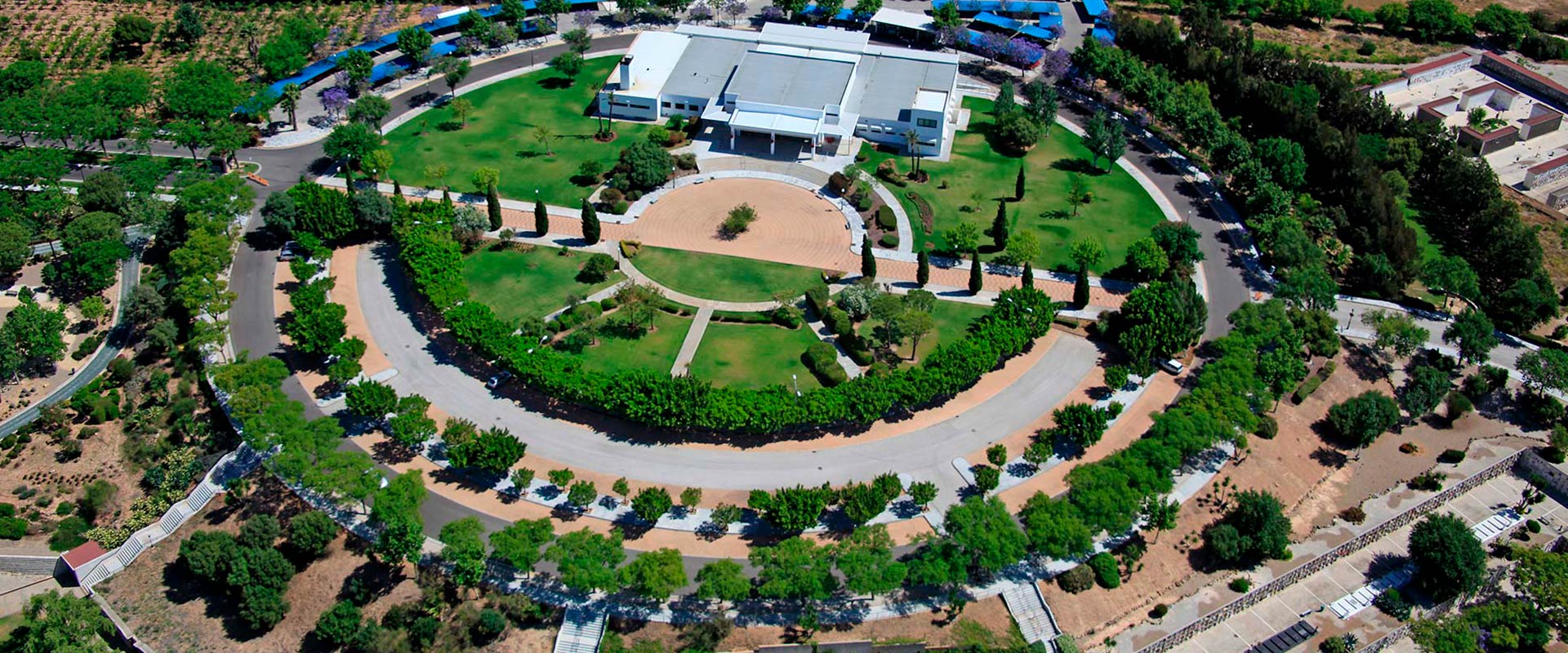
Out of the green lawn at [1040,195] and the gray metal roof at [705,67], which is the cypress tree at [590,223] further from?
the green lawn at [1040,195]

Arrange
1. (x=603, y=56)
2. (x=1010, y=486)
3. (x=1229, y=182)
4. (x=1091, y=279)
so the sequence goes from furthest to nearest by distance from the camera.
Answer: (x=603, y=56) → (x=1229, y=182) → (x=1091, y=279) → (x=1010, y=486)

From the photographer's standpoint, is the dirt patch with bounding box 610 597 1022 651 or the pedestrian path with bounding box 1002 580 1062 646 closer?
the dirt patch with bounding box 610 597 1022 651

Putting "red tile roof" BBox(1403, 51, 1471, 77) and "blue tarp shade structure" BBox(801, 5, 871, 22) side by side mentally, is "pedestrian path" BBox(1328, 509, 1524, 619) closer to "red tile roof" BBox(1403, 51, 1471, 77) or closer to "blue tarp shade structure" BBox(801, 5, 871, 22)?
"red tile roof" BBox(1403, 51, 1471, 77)

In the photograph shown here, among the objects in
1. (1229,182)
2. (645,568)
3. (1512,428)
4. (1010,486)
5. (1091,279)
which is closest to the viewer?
(645,568)

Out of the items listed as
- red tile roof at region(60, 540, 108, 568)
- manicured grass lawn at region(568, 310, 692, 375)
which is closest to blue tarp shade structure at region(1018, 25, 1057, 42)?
manicured grass lawn at region(568, 310, 692, 375)

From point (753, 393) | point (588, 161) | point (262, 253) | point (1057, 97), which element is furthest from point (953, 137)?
point (262, 253)

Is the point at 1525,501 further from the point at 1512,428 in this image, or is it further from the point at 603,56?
the point at 603,56

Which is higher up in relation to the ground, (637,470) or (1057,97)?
(1057,97)
